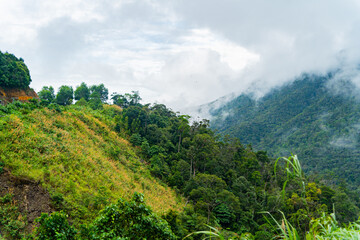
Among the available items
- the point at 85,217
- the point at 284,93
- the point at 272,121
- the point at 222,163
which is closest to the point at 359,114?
the point at 272,121

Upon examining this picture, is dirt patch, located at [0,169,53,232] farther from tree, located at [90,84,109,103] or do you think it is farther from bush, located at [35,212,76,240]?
tree, located at [90,84,109,103]

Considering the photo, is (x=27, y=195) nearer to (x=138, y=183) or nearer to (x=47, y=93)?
(x=138, y=183)

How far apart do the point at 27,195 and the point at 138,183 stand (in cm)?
930

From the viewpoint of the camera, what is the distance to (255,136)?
268 ft

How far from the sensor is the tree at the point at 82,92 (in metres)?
37.1

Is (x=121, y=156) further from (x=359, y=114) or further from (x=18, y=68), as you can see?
(x=359, y=114)

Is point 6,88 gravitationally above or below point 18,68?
below

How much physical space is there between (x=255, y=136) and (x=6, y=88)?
3017 inches

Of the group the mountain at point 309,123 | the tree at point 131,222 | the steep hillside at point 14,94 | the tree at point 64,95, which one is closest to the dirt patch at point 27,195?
the tree at point 131,222

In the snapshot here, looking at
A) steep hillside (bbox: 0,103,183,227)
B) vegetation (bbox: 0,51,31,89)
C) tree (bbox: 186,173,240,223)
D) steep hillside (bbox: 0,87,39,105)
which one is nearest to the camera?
steep hillside (bbox: 0,103,183,227)

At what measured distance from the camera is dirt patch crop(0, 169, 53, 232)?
7434 millimetres

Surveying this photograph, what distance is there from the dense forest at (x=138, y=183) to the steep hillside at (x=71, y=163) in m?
0.05

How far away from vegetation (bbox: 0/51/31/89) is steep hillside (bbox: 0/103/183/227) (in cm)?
1037

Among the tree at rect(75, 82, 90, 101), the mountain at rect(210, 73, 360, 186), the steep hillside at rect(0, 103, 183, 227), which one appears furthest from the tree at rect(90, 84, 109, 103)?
the mountain at rect(210, 73, 360, 186)
